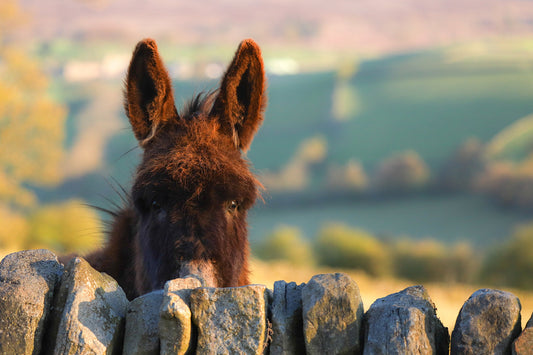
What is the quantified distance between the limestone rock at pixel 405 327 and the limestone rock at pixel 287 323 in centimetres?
33

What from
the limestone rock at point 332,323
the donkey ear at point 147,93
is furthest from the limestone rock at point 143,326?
the donkey ear at point 147,93

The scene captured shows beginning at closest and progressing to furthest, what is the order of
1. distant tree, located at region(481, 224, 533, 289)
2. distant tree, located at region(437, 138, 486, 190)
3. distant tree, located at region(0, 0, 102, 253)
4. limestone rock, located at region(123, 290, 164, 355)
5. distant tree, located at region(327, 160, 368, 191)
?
limestone rock, located at region(123, 290, 164, 355), distant tree, located at region(481, 224, 533, 289), distant tree, located at region(0, 0, 102, 253), distant tree, located at region(437, 138, 486, 190), distant tree, located at region(327, 160, 368, 191)

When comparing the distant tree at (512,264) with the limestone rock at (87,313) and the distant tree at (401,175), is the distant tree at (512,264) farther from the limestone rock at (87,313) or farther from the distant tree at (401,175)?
the limestone rock at (87,313)

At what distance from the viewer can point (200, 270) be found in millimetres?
3459

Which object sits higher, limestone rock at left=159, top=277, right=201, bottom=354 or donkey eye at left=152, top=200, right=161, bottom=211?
donkey eye at left=152, top=200, right=161, bottom=211

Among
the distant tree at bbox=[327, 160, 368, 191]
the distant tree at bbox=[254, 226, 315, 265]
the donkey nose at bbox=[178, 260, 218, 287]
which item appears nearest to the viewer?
the donkey nose at bbox=[178, 260, 218, 287]

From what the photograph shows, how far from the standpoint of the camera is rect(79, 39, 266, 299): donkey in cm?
367

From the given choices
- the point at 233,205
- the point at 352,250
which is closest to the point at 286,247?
the point at 352,250

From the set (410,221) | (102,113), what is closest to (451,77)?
(410,221)

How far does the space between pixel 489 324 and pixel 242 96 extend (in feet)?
9.93

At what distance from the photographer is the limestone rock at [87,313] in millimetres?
2432

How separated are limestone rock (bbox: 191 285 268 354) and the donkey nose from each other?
3.11 ft

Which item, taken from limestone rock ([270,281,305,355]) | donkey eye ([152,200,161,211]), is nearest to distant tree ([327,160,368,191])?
donkey eye ([152,200,161,211])

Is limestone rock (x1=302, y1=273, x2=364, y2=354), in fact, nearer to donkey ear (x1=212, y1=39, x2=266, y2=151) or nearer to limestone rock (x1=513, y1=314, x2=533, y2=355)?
limestone rock (x1=513, y1=314, x2=533, y2=355)
